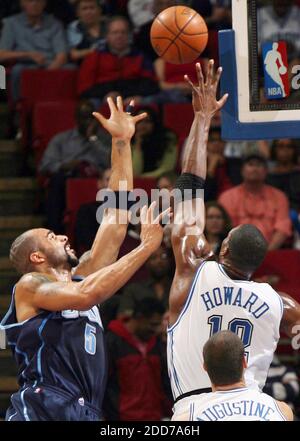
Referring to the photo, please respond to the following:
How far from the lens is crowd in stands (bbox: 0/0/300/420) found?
31.4 ft

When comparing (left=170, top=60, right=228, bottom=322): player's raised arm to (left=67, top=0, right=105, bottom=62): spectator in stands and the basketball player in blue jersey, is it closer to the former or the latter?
the basketball player in blue jersey

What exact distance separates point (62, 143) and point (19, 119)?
31.9 inches

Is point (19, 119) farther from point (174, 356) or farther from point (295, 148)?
point (174, 356)

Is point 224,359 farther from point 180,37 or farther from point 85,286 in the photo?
point 180,37

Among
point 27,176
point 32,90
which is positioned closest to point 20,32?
point 32,90

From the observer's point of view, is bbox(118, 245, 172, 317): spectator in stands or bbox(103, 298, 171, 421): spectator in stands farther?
bbox(118, 245, 172, 317): spectator in stands

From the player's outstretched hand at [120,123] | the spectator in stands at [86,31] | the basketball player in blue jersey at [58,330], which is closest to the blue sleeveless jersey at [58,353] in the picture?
the basketball player in blue jersey at [58,330]

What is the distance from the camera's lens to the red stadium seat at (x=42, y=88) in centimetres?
1179

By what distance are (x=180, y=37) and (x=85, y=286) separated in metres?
2.20

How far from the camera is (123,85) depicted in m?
11.9

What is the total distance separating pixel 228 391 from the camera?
5.60 meters

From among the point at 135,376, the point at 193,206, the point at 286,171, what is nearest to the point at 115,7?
the point at 286,171

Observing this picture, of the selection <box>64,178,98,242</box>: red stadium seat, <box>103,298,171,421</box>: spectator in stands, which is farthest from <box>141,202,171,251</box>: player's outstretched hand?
<box>64,178,98,242</box>: red stadium seat

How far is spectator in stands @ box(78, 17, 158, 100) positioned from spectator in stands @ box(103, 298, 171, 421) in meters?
3.15
